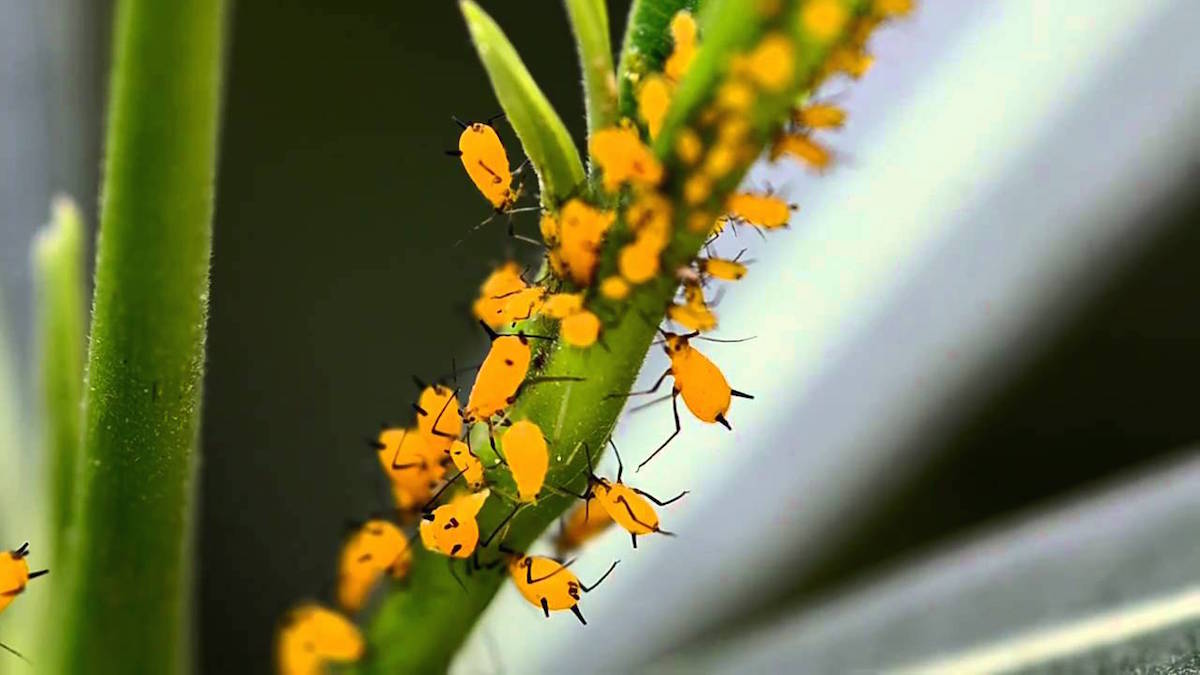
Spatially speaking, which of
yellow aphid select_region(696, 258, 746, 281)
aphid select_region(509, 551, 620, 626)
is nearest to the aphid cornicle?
aphid select_region(509, 551, 620, 626)

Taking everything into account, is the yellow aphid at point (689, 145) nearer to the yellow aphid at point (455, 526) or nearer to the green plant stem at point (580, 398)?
the green plant stem at point (580, 398)

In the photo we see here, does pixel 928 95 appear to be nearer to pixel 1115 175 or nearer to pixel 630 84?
pixel 1115 175

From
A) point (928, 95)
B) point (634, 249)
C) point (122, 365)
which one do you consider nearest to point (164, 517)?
point (122, 365)

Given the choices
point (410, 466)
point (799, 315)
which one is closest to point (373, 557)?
point (410, 466)

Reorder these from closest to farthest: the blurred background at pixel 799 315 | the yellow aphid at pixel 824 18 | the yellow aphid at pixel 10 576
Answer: the yellow aphid at pixel 824 18
the yellow aphid at pixel 10 576
the blurred background at pixel 799 315

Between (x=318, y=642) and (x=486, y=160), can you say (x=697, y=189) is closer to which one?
(x=486, y=160)

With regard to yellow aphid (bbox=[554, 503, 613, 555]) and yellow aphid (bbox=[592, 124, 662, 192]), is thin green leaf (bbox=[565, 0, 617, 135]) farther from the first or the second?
yellow aphid (bbox=[554, 503, 613, 555])

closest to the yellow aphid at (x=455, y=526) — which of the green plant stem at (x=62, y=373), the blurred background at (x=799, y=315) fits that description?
the green plant stem at (x=62, y=373)
